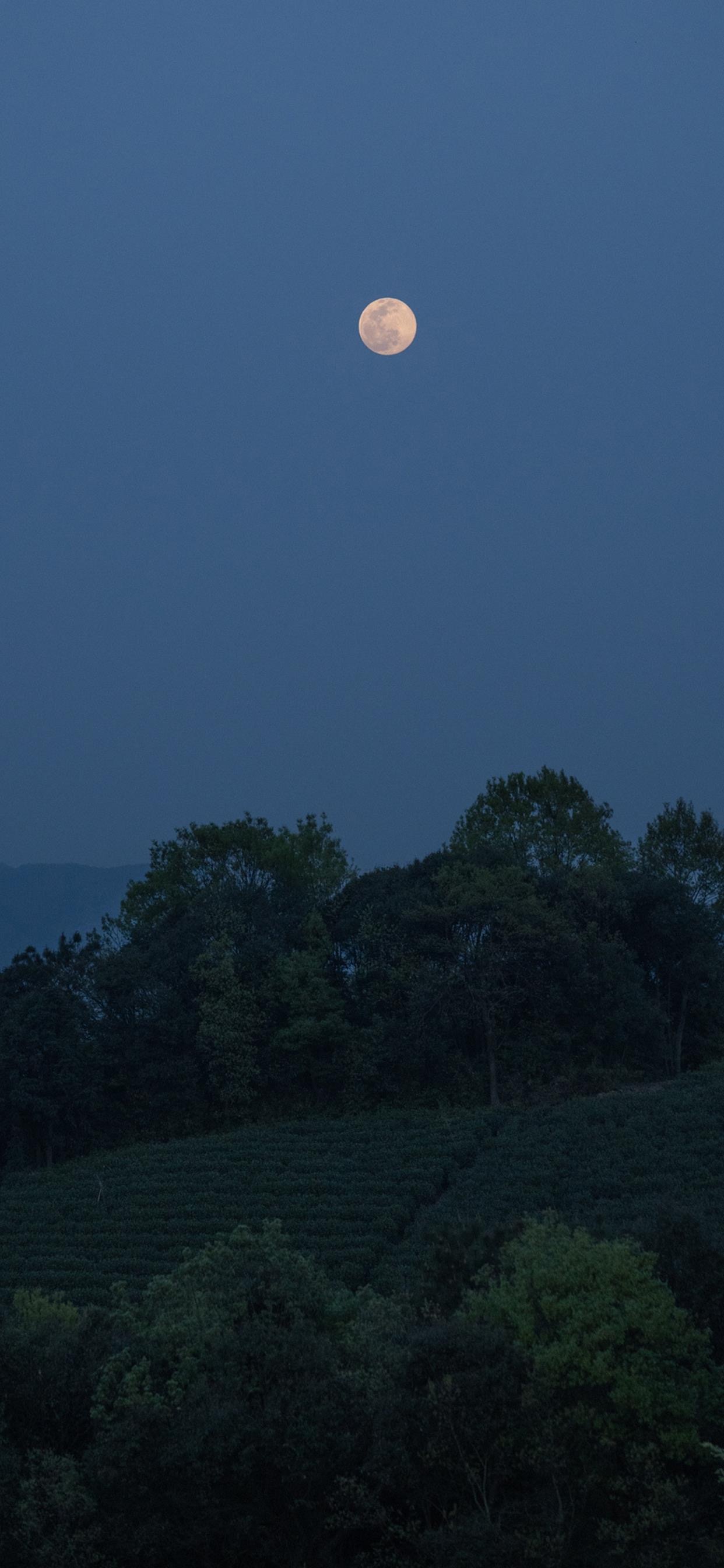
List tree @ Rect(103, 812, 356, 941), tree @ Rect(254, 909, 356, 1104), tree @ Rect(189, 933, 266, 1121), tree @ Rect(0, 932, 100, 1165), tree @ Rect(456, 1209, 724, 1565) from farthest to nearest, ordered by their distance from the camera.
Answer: tree @ Rect(103, 812, 356, 941) → tree @ Rect(254, 909, 356, 1104) → tree @ Rect(189, 933, 266, 1121) → tree @ Rect(0, 932, 100, 1165) → tree @ Rect(456, 1209, 724, 1565)

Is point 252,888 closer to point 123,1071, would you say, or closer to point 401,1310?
point 123,1071

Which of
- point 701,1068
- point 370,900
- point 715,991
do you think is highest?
point 370,900

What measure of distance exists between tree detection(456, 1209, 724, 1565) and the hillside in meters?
7.76

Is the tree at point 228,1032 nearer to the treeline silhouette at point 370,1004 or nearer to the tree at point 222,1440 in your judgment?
the treeline silhouette at point 370,1004

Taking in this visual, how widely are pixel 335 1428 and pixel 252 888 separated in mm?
A: 43881

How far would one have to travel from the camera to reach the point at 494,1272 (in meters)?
17.4

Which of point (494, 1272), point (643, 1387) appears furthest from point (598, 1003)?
point (643, 1387)

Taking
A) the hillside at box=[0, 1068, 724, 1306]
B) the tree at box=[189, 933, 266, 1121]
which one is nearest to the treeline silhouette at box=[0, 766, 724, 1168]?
the tree at box=[189, 933, 266, 1121]

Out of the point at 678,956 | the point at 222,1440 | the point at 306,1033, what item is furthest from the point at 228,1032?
the point at 222,1440

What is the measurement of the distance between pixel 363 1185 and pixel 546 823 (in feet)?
89.9

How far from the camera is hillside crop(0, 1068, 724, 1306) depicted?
29266 millimetres

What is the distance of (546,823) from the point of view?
57.9 m

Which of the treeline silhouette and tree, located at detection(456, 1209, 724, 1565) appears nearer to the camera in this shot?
tree, located at detection(456, 1209, 724, 1565)

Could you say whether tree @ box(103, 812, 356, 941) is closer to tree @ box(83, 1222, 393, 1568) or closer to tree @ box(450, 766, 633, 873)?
tree @ box(450, 766, 633, 873)
